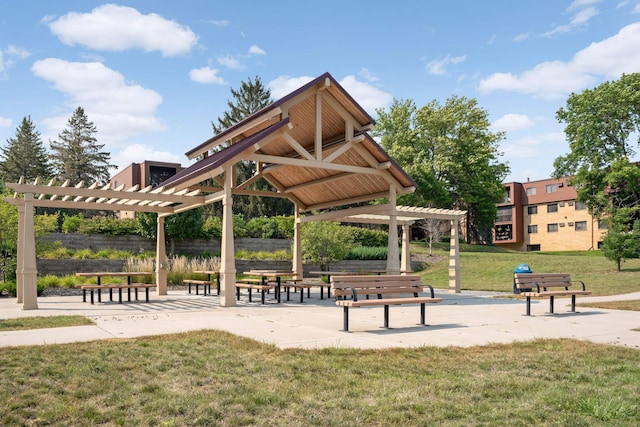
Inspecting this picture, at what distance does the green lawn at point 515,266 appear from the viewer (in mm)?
21641

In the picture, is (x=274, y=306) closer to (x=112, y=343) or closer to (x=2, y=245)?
(x=112, y=343)

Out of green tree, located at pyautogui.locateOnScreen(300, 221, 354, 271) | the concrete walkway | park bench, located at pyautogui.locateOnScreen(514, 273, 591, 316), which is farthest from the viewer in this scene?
green tree, located at pyautogui.locateOnScreen(300, 221, 354, 271)

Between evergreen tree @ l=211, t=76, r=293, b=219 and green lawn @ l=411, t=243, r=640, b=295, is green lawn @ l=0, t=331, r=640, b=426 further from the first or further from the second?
evergreen tree @ l=211, t=76, r=293, b=219

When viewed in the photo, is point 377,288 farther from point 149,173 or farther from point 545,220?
point 545,220

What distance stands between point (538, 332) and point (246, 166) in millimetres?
38939

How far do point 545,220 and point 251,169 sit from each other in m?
30.3

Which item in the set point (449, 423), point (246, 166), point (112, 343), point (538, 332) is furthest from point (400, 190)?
point (246, 166)

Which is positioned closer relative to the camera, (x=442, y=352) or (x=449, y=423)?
(x=449, y=423)

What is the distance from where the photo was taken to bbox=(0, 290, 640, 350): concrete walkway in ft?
26.3

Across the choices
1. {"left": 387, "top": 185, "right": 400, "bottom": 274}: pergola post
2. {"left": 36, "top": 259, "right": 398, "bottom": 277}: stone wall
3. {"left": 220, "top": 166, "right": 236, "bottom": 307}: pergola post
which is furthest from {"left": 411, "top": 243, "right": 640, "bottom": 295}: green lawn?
{"left": 220, "top": 166, "right": 236, "bottom": 307}: pergola post

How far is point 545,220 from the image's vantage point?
185ft

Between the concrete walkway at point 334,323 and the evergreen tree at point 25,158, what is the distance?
1614 inches

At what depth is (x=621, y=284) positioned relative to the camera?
830 inches

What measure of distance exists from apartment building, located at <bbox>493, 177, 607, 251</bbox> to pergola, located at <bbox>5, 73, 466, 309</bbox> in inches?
1461
